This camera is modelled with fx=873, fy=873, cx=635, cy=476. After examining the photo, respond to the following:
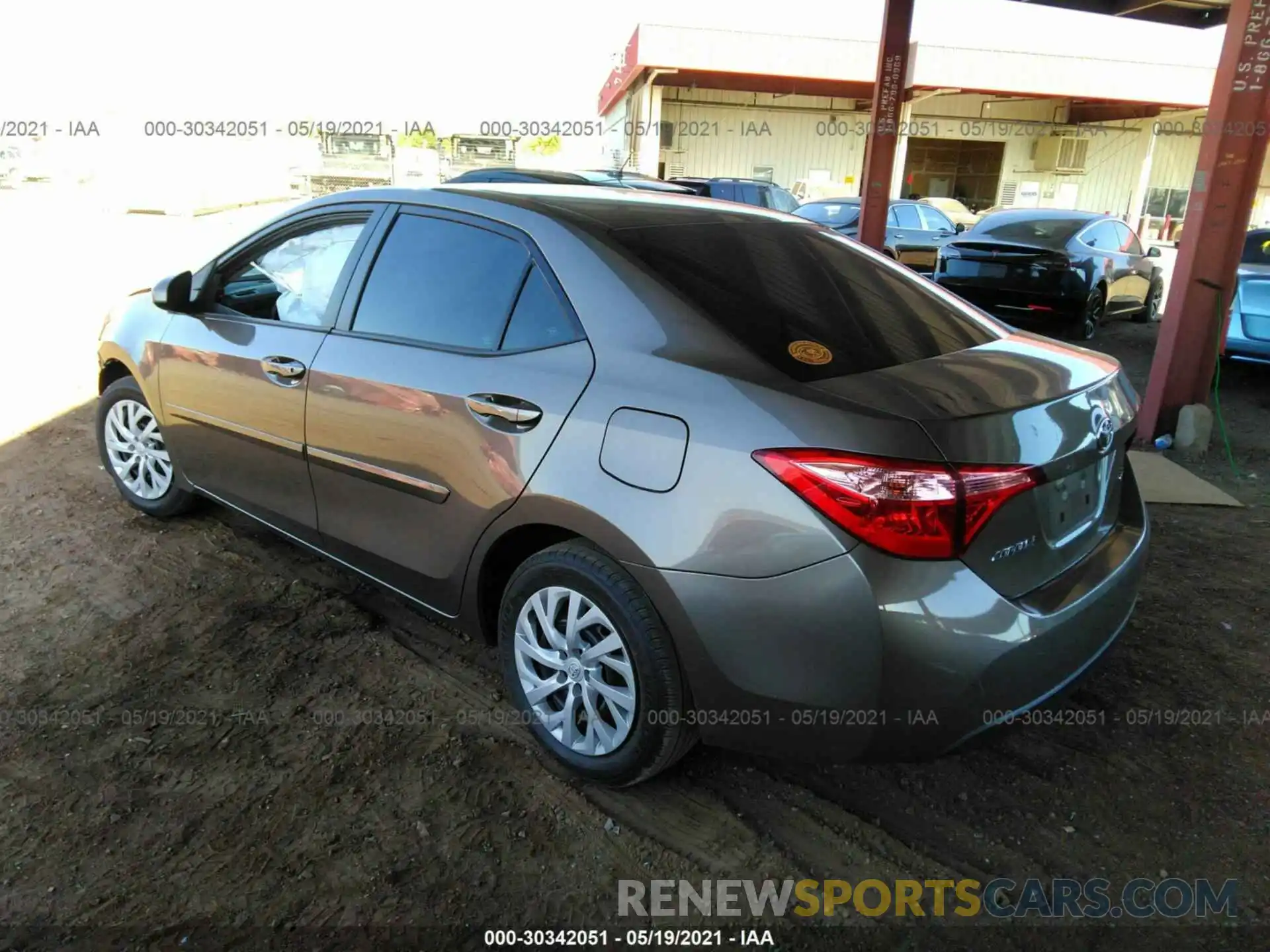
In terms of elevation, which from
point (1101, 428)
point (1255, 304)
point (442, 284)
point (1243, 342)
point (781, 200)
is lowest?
point (1243, 342)

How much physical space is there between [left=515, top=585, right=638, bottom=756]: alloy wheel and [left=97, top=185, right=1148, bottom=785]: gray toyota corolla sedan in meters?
0.01

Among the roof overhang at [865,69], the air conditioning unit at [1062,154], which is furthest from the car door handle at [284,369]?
the air conditioning unit at [1062,154]

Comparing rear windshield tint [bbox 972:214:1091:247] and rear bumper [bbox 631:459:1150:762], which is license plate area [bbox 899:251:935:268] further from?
rear bumper [bbox 631:459:1150:762]

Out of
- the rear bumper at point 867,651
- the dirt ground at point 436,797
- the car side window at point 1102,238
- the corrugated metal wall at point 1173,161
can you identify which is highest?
the corrugated metal wall at point 1173,161

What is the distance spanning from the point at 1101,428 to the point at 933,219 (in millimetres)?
12878

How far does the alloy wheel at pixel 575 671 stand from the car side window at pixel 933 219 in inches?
512

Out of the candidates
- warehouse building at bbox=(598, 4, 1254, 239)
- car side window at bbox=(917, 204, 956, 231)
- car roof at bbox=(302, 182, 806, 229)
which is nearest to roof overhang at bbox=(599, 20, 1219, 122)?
warehouse building at bbox=(598, 4, 1254, 239)

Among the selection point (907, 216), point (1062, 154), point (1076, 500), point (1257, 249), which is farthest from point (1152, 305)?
point (1062, 154)

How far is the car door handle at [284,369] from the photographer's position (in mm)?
3121

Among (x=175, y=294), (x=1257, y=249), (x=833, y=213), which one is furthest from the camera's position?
(x=833, y=213)

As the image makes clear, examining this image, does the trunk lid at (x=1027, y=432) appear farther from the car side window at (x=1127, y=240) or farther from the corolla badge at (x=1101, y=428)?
the car side window at (x=1127, y=240)

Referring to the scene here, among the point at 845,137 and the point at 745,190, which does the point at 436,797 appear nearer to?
the point at 745,190

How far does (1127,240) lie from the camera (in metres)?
10.8

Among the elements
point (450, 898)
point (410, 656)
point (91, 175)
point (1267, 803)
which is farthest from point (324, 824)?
point (91, 175)
